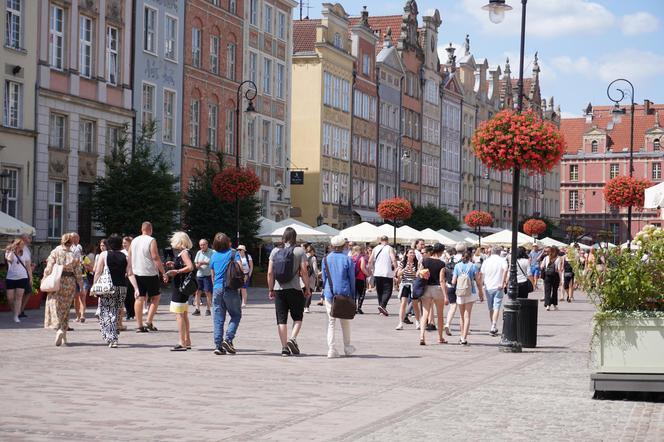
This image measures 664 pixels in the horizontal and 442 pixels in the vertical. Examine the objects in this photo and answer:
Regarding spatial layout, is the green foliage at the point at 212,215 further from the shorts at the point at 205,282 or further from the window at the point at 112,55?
the shorts at the point at 205,282

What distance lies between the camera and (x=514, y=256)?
64.7 ft

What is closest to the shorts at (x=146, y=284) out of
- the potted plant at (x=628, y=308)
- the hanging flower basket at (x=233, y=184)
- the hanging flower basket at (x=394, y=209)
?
the potted plant at (x=628, y=308)

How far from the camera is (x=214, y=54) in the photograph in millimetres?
51406

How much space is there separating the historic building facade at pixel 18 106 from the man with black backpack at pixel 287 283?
19993mm

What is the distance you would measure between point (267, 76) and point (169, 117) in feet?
34.7

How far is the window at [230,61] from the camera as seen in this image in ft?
173

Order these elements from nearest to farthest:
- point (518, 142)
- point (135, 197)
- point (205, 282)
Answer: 1. point (518, 142)
2. point (205, 282)
3. point (135, 197)

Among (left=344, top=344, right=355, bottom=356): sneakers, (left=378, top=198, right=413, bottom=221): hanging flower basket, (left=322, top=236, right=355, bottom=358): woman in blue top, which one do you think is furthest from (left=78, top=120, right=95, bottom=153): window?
(left=344, top=344, right=355, bottom=356): sneakers

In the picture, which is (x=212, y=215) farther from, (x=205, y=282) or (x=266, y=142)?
(x=205, y=282)

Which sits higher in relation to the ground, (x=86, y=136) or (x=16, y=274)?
(x=86, y=136)

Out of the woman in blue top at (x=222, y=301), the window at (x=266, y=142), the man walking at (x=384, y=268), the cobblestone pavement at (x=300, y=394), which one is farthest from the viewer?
the window at (x=266, y=142)

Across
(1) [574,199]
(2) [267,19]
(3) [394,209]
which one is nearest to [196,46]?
(2) [267,19]

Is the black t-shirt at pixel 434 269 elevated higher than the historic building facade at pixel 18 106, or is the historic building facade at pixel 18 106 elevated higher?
the historic building facade at pixel 18 106

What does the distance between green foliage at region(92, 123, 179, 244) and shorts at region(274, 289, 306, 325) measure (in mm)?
19950
